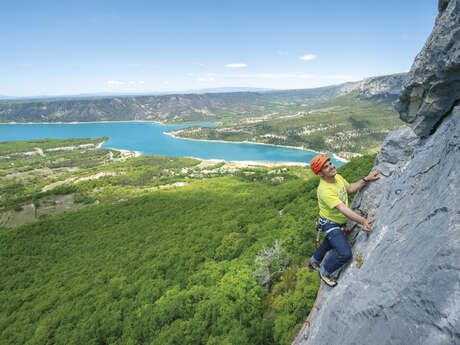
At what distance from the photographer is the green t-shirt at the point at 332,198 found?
14.8ft

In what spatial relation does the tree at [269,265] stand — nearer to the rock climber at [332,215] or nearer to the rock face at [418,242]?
the rock face at [418,242]

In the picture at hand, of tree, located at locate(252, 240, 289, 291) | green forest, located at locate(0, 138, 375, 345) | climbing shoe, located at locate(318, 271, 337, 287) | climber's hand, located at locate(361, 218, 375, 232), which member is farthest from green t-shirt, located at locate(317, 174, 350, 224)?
tree, located at locate(252, 240, 289, 291)

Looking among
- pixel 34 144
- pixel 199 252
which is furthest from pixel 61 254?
pixel 34 144

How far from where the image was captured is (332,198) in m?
4.50

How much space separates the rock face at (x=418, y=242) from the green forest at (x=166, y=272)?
204 inches

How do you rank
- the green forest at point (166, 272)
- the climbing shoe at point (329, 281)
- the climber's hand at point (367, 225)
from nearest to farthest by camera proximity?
1. the climber's hand at point (367, 225)
2. the climbing shoe at point (329, 281)
3. the green forest at point (166, 272)

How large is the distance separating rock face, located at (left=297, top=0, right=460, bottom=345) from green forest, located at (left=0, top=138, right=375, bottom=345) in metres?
5.19

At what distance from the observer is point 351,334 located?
3838 millimetres

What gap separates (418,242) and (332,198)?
1.52m

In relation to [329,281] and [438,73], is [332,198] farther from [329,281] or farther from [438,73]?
[438,73]

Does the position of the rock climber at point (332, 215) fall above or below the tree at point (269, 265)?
above

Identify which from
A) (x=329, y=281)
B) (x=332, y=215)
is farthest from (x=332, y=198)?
(x=329, y=281)

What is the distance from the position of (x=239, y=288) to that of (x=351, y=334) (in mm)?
10045

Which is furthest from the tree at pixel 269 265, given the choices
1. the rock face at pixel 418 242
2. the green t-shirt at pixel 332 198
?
the green t-shirt at pixel 332 198
